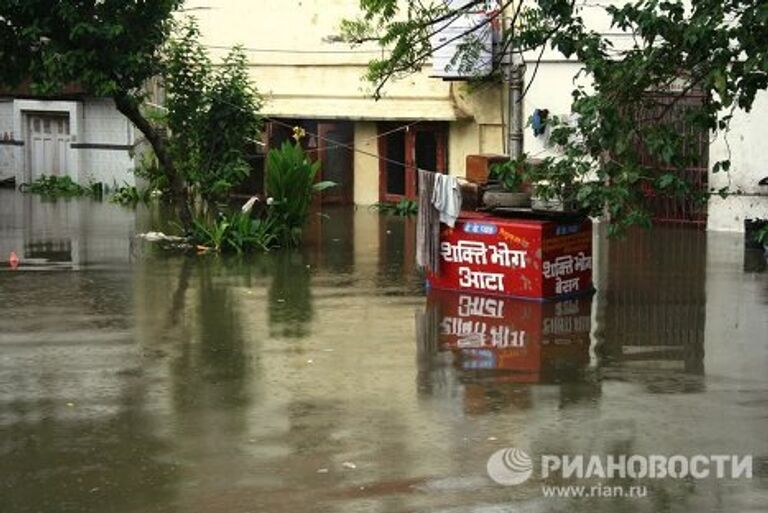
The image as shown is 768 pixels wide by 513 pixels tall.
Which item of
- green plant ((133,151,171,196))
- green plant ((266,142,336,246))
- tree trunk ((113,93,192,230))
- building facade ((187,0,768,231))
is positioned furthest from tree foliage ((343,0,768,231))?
green plant ((133,151,171,196))

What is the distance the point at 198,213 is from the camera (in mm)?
20500

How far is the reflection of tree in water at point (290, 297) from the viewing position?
13133mm

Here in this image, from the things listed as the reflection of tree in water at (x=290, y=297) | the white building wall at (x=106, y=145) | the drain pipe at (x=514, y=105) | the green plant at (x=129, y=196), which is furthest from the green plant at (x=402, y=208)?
the white building wall at (x=106, y=145)

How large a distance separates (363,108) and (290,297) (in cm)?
1199

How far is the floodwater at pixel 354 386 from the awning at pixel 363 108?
8.15m

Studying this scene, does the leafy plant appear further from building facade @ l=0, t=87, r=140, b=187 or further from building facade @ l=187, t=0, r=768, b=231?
building facade @ l=0, t=87, r=140, b=187

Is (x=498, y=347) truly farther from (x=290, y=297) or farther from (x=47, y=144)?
(x=47, y=144)

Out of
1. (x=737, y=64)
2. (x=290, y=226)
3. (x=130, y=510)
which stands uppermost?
(x=737, y=64)

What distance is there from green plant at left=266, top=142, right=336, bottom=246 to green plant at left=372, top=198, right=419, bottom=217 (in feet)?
18.1

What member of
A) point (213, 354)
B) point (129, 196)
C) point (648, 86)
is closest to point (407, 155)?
point (129, 196)

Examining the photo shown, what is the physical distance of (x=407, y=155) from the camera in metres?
26.7

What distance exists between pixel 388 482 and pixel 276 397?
235 centimetres

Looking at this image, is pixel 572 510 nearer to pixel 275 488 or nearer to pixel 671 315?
pixel 275 488

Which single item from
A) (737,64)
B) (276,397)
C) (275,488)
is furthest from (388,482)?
(737,64)
